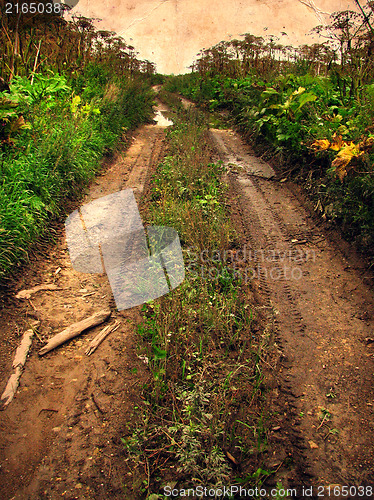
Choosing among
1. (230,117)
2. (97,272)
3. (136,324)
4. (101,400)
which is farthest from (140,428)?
(230,117)

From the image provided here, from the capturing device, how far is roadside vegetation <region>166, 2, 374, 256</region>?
163 inches

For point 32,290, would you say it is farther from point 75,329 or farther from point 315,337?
point 315,337

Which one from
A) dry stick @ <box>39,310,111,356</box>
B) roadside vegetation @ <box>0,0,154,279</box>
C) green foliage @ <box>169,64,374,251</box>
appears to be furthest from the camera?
roadside vegetation @ <box>0,0,154,279</box>

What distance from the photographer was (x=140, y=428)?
2213 millimetres

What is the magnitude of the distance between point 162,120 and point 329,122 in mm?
7249

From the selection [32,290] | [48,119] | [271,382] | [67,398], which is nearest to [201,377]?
[271,382]

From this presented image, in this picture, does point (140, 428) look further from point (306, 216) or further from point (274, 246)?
point (306, 216)

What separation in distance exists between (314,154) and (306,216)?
1243mm

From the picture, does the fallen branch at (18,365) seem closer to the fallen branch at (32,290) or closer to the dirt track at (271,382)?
the dirt track at (271,382)

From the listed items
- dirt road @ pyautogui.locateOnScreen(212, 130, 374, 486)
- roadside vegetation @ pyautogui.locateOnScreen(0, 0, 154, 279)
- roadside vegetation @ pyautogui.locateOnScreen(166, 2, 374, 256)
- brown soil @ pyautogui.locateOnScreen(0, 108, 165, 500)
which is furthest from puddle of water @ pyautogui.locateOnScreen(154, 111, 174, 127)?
brown soil @ pyautogui.locateOnScreen(0, 108, 165, 500)

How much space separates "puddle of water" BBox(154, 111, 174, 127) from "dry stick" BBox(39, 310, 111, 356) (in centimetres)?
875

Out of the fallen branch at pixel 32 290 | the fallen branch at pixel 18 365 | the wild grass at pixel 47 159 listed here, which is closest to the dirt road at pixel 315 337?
the fallen branch at pixel 18 365

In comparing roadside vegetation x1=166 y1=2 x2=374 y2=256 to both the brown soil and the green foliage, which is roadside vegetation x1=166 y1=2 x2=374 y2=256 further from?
the brown soil

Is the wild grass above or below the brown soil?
above
